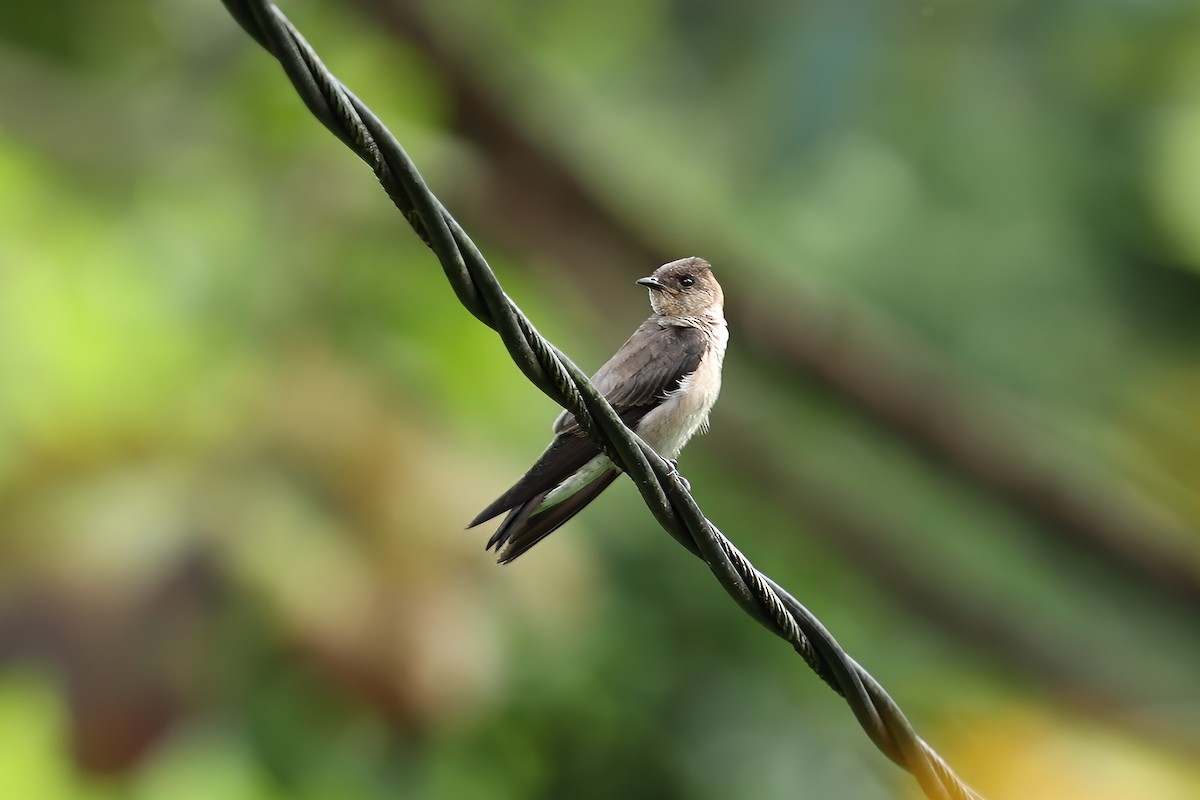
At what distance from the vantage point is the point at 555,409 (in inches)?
414

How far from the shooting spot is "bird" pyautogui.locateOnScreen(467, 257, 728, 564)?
456 cm

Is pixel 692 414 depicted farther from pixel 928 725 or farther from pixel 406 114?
pixel 406 114

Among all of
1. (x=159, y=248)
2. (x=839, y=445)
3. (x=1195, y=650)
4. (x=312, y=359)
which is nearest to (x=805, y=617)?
(x=312, y=359)

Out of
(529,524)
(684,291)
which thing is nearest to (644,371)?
(684,291)

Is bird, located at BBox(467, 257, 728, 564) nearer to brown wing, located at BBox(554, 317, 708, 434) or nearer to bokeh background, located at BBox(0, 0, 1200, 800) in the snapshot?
brown wing, located at BBox(554, 317, 708, 434)

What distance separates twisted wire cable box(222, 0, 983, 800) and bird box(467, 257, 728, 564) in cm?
69

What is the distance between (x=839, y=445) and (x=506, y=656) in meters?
4.97

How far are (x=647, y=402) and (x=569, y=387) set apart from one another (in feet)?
6.76

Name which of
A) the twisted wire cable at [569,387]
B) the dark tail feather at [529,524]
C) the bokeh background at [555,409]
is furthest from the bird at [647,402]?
the bokeh background at [555,409]

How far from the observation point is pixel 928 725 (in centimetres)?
838

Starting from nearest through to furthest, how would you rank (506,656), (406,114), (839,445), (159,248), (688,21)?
(506,656) → (159,248) → (688,21) → (406,114) → (839,445)

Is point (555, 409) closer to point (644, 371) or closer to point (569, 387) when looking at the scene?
point (644, 371)

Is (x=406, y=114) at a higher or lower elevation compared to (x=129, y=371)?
higher

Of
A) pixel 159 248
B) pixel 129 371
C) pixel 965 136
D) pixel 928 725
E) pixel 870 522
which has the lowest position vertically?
pixel 129 371
